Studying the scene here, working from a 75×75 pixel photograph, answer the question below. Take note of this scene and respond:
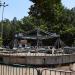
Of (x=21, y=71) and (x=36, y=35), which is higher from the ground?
(x=36, y=35)

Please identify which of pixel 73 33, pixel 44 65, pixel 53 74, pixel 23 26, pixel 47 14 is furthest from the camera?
pixel 23 26

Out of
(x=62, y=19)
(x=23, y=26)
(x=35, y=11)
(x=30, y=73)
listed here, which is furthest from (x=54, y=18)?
(x=30, y=73)

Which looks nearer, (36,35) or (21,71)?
(21,71)

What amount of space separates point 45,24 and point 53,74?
48.0 meters

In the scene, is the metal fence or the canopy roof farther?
the canopy roof

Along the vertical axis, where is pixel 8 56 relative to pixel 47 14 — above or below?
below

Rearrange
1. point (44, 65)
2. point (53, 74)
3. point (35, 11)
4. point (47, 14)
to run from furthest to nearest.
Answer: point (47, 14) < point (35, 11) < point (44, 65) < point (53, 74)

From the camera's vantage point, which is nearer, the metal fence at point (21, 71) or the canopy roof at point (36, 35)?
the metal fence at point (21, 71)

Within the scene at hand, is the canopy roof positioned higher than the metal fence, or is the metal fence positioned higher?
the canopy roof

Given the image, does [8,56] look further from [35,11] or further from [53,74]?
[35,11]

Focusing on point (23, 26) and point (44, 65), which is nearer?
point (44, 65)

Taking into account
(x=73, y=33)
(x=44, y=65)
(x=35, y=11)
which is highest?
(x=35, y=11)

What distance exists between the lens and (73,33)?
48375 millimetres

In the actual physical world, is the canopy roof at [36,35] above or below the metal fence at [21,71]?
above
